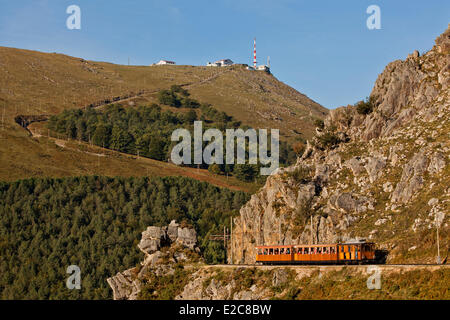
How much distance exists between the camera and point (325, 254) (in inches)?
2347

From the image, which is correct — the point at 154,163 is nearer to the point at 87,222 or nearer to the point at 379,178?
the point at 87,222

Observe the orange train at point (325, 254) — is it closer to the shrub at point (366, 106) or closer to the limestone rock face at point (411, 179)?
the limestone rock face at point (411, 179)

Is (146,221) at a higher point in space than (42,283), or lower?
higher

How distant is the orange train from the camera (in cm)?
5847

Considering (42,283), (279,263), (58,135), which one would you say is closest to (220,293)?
(279,263)

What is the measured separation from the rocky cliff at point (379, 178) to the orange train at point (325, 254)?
3.83 meters

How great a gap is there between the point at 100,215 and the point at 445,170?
90238 mm

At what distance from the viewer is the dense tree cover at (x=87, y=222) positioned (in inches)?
4471

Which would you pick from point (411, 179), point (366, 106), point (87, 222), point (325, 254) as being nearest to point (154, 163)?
point (87, 222)

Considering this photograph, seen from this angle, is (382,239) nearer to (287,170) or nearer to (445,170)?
(445,170)

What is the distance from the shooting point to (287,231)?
8025 centimetres

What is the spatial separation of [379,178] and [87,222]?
8042 centimetres

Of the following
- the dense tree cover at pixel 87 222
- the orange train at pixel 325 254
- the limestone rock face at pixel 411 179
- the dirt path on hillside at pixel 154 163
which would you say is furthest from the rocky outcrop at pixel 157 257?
the dirt path on hillside at pixel 154 163

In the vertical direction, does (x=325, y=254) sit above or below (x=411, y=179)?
below
